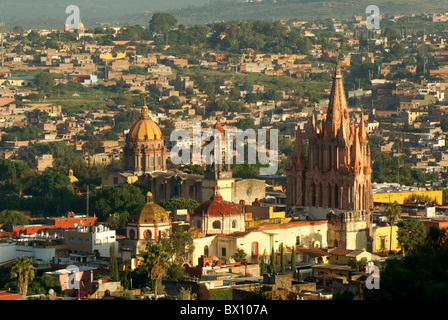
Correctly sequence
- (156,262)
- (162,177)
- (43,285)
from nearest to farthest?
(156,262)
(43,285)
(162,177)

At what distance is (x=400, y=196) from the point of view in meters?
105

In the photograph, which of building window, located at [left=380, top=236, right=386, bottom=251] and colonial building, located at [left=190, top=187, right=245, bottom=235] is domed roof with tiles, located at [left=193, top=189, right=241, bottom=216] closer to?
colonial building, located at [left=190, top=187, right=245, bottom=235]

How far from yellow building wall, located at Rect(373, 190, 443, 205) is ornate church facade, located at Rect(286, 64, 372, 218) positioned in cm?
1367

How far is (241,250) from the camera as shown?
259 feet

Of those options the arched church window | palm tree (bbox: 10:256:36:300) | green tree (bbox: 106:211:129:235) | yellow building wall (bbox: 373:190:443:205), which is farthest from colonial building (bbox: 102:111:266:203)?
palm tree (bbox: 10:256:36:300)

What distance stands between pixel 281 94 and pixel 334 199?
109370 mm

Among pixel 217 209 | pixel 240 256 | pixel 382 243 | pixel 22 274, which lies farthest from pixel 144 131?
pixel 22 274

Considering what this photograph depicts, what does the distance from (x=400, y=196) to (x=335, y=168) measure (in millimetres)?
18585

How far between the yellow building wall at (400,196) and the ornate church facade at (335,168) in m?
13.7

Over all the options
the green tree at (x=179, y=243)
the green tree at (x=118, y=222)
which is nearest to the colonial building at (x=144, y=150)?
the green tree at (x=118, y=222)

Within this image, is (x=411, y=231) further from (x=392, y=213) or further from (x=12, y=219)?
(x=12, y=219)

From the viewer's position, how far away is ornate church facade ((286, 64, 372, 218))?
86375 mm

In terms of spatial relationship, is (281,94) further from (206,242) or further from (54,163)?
(206,242)

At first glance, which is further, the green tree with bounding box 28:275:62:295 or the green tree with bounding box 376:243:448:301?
the green tree with bounding box 28:275:62:295
